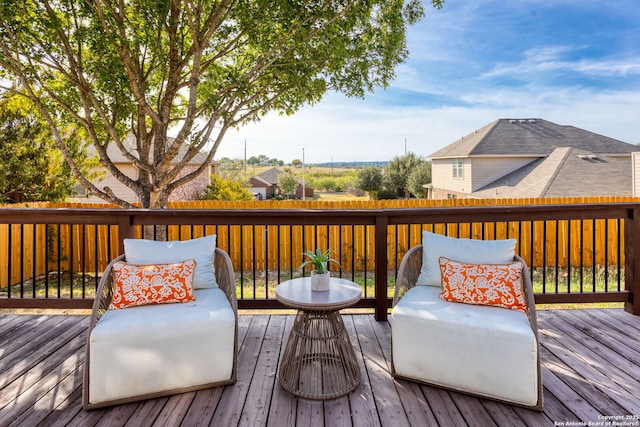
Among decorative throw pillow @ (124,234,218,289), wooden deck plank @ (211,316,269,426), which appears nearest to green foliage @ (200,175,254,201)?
wooden deck plank @ (211,316,269,426)

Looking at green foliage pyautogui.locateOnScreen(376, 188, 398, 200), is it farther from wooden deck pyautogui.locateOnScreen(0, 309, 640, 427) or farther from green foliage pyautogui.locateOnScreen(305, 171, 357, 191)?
wooden deck pyautogui.locateOnScreen(0, 309, 640, 427)

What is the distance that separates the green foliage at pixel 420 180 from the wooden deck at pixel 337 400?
20.8 metres

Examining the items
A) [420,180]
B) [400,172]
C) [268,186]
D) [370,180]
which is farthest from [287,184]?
[420,180]

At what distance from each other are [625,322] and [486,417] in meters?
2.22

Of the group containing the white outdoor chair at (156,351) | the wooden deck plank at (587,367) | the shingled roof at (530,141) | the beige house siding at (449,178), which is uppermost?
the shingled roof at (530,141)

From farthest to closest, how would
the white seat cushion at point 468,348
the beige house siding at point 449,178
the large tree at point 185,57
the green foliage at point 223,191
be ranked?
the beige house siding at point 449,178, the green foliage at point 223,191, the large tree at point 185,57, the white seat cushion at point 468,348

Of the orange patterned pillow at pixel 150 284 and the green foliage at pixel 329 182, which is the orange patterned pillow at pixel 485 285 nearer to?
the orange patterned pillow at pixel 150 284

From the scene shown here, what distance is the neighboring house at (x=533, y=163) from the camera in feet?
37.8

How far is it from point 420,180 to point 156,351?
22606mm

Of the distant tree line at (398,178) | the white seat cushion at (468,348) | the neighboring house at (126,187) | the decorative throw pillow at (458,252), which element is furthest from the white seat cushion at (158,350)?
the distant tree line at (398,178)

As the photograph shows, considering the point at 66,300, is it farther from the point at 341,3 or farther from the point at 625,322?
the point at 625,322

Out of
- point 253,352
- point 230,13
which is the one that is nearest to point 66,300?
point 253,352

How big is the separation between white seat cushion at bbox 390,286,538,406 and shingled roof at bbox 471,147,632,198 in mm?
10579

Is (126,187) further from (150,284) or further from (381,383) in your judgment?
(381,383)
